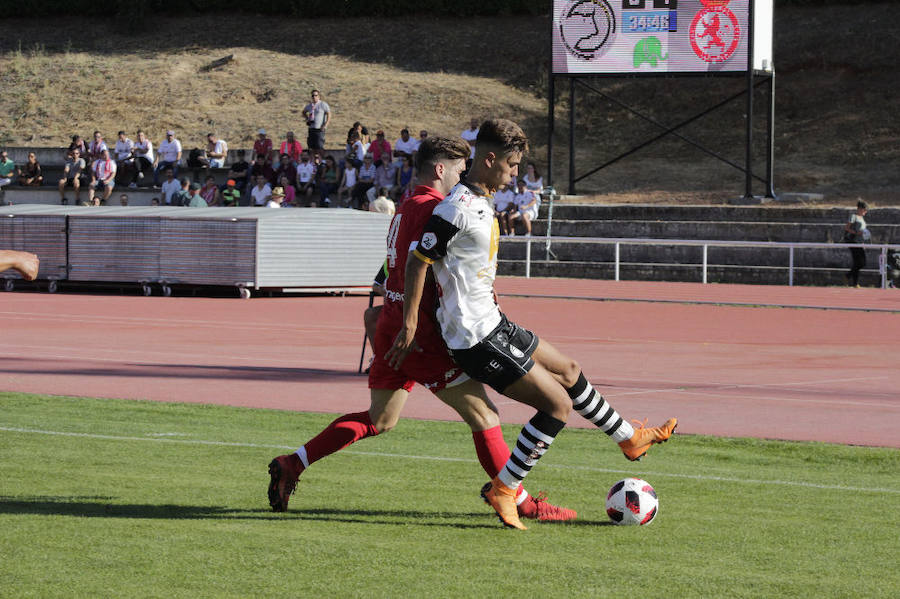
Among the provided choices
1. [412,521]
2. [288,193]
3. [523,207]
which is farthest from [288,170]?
[412,521]

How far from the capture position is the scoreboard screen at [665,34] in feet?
113

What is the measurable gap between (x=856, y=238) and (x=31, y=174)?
23.6 m

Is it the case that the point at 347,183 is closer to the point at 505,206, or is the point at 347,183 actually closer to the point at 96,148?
the point at 505,206

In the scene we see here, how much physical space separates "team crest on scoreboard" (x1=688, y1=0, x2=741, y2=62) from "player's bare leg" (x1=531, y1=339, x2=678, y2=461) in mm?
28278

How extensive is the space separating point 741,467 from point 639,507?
225cm

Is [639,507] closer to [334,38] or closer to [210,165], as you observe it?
[210,165]

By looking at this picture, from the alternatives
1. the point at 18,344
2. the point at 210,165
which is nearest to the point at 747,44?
the point at 210,165

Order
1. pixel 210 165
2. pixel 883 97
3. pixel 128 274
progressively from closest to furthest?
pixel 128 274 → pixel 210 165 → pixel 883 97

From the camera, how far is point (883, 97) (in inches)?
1941

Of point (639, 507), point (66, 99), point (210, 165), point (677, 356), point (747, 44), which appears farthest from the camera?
point (66, 99)

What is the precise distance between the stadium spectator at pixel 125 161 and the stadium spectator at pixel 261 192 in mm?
5719

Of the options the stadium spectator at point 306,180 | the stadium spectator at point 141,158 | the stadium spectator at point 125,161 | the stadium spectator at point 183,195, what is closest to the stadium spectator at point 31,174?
the stadium spectator at point 125,161

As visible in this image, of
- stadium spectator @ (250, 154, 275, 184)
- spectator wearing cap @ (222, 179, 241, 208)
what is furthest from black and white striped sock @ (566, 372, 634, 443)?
stadium spectator @ (250, 154, 275, 184)

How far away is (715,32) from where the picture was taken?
113ft
